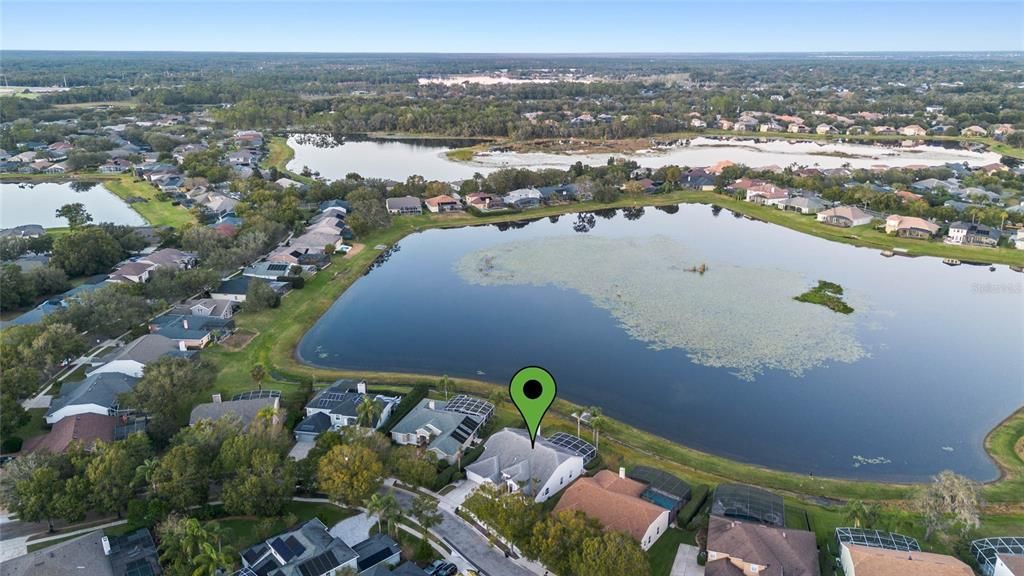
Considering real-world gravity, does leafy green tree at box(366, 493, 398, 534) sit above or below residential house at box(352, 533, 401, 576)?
above

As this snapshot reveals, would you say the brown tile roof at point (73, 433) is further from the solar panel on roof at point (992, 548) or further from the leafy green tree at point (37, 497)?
the solar panel on roof at point (992, 548)

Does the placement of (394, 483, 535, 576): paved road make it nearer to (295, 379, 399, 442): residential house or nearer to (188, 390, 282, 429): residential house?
(295, 379, 399, 442): residential house

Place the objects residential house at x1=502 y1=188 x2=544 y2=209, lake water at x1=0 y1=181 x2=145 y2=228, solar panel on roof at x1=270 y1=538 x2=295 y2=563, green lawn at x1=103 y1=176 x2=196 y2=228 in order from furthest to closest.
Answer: residential house at x1=502 y1=188 x2=544 y2=209 → lake water at x1=0 y1=181 x2=145 y2=228 → green lawn at x1=103 y1=176 x2=196 y2=228 → solar panel on roof at x1=270 y1=538 x2=295 y2=563

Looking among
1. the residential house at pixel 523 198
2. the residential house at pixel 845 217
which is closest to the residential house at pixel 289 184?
the residential house at pixel 523 198

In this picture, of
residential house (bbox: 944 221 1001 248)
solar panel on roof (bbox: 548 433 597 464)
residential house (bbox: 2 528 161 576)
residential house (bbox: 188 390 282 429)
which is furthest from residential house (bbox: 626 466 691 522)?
residential house (bbox: 944 221 1001 248)

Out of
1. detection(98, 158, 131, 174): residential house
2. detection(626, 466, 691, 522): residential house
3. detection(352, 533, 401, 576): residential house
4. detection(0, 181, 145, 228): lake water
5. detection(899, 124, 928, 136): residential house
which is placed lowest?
detection(626, 466, 691, 522): residential house

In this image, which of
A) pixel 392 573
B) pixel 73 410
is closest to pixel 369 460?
pixel 392 573

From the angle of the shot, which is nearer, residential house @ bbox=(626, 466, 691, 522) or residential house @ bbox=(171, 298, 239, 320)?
residential house @ bbox=(626, 466, 691, 522)

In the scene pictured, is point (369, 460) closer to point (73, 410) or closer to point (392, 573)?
point (392, 573)
